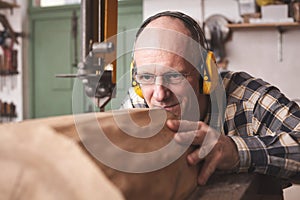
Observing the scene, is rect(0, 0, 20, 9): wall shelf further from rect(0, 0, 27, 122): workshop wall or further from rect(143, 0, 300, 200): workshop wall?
rect(143, 0, 300, 200): workshop wall

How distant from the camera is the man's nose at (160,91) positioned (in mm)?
991

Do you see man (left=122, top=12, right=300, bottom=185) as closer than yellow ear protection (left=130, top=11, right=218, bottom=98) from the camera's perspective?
Yes

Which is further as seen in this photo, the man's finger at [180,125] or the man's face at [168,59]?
the man's face at [168,59]

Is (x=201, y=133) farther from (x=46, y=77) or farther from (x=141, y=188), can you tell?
(x=46, y=77)

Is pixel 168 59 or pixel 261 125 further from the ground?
pixel 168 59

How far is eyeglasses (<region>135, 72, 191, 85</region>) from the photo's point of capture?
1.07 metres

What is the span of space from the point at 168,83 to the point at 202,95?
17 centimetres

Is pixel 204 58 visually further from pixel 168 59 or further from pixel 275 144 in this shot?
pixel 275 144

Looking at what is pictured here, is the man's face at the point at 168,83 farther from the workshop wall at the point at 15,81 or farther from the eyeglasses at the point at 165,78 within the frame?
the workshop wall at the point at 15,81

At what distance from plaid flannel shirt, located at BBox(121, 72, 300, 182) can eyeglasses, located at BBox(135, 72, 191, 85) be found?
0.15 m

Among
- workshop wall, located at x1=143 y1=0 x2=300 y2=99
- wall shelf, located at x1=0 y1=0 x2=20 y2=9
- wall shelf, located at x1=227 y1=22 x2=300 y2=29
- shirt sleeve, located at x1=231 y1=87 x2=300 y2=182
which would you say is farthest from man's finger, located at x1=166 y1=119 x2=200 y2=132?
wall shelf, located at x1=0 y1=0 x2=20 y2=9

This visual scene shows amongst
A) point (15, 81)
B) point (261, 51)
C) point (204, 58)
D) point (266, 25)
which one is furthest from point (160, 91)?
point (15, 81)

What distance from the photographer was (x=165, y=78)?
3.53ft

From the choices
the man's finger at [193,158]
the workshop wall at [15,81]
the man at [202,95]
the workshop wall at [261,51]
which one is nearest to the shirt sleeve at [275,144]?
the man at [202,95]
